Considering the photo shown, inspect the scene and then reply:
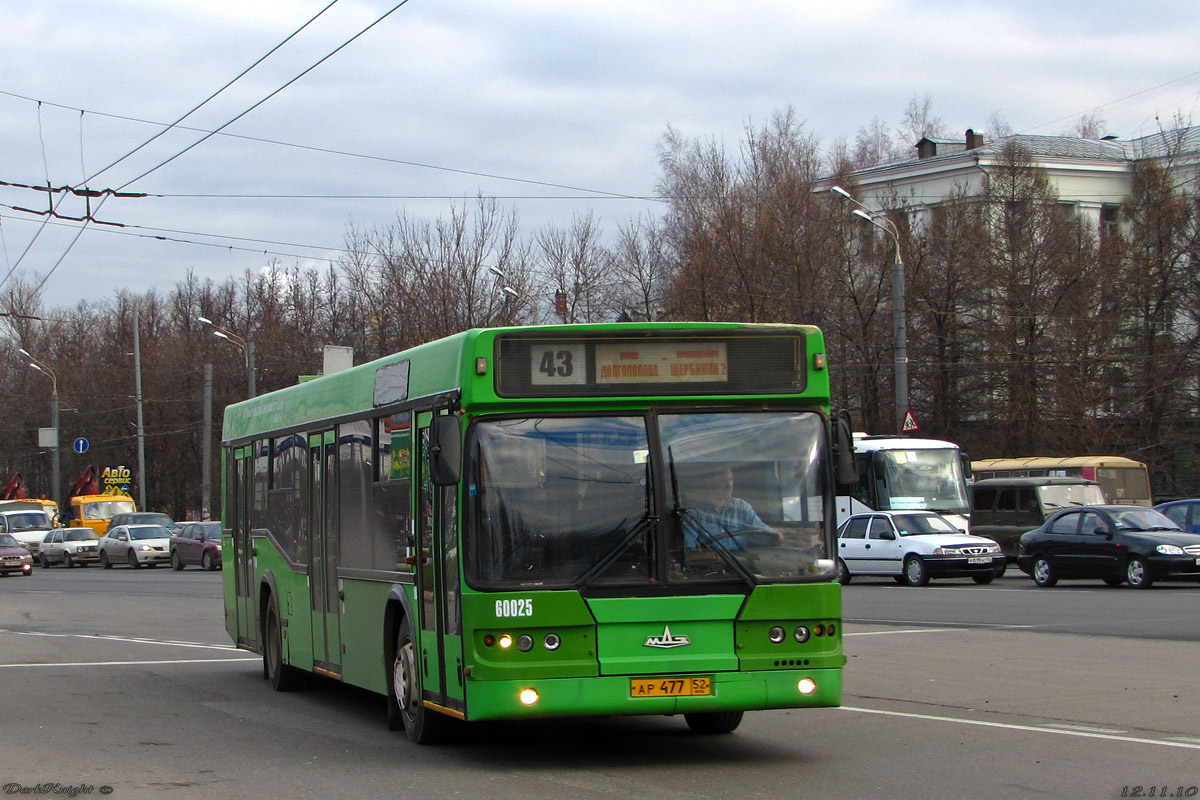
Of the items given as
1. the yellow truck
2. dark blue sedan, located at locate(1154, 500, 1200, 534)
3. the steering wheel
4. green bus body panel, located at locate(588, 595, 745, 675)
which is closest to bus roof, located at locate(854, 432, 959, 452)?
dark blue sedan, located at locate(1154, 500, 1200, 534)

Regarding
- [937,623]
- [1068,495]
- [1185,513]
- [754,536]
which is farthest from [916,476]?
[754,536]

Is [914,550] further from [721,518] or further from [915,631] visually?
[721,518]

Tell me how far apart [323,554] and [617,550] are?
4.07 m

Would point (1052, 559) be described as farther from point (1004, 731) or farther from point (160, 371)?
point (160, 371)

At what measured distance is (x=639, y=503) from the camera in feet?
27.9

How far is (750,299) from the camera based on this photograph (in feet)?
155

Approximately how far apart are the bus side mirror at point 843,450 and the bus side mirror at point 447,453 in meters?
2.24

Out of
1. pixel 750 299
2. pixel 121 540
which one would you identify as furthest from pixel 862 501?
pixel 121 540

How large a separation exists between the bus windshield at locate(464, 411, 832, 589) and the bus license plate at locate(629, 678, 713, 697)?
55cm

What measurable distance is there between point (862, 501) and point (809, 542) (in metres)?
29.8

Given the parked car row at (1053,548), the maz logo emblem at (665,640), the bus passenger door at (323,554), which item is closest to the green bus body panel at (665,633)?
the maz logo emblem at (665,640)

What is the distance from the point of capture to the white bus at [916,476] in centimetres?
3709
